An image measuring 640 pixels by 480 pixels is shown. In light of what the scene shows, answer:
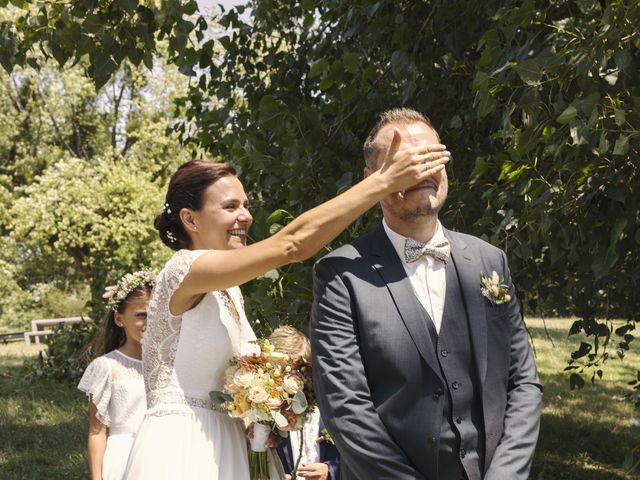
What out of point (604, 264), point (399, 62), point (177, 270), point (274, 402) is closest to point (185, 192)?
point (177, 270)

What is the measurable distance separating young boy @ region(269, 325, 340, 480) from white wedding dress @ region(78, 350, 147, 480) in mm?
979

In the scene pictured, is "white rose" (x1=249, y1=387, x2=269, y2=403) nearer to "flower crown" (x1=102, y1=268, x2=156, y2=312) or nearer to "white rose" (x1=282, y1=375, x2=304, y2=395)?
"white rose" (x1=282, y1=375, x2=304, y2=395)

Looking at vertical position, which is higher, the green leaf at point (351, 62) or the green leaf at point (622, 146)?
the green leaf at point (351, 62)

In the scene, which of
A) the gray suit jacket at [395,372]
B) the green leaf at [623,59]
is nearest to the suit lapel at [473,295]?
the gray suit jacket at [395,372]

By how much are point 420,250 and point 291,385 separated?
694 mm

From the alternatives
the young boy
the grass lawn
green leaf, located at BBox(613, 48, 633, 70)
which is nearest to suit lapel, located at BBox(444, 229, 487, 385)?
the young boy

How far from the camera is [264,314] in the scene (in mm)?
4543

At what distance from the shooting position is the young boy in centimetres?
320

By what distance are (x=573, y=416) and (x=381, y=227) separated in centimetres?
870

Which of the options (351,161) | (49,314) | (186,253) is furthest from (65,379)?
(49,314)

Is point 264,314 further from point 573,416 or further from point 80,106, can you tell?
point 80,106

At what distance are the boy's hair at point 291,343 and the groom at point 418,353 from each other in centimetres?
81

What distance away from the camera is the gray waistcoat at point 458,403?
2.22 meters

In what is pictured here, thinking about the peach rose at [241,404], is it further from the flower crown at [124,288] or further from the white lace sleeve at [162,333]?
the flower crown at [124,288]
